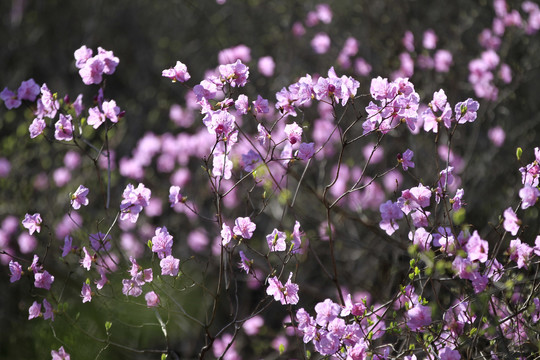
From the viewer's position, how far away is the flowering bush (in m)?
2.59

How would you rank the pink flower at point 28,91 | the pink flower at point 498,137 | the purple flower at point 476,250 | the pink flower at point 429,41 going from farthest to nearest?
the pink flower at point 429,41 → the pink flower at point 498,137 → the pink flower at point 28,91 → the purple flower at point 476,250

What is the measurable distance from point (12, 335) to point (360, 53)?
481 centimetres

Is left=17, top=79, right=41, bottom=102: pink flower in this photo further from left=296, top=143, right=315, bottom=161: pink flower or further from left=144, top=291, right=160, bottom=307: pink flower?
left=296, top=143, right=315, bottom=161: pink flower

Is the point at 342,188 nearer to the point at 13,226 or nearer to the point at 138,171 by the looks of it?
the point at 138,171

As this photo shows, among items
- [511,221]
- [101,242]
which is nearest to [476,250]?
[511,221]

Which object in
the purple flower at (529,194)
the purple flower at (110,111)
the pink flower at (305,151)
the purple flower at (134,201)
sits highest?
the purple flower at (529,194)

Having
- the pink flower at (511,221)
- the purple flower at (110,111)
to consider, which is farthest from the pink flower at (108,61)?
the pink flower at (511,221)

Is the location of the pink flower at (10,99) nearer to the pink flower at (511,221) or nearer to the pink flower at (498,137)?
the pink flower at (511,221)

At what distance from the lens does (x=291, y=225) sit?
625cm

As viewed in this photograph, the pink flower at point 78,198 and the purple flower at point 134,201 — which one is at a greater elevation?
the purple flower at point 134,201

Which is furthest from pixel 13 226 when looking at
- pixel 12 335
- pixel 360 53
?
pixel 360 53

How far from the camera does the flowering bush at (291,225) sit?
102 inches

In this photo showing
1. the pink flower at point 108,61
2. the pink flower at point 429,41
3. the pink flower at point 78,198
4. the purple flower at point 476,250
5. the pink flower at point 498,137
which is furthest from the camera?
the pink flower at point 429,41

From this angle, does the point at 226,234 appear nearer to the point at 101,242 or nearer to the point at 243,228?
the point at 243,228
